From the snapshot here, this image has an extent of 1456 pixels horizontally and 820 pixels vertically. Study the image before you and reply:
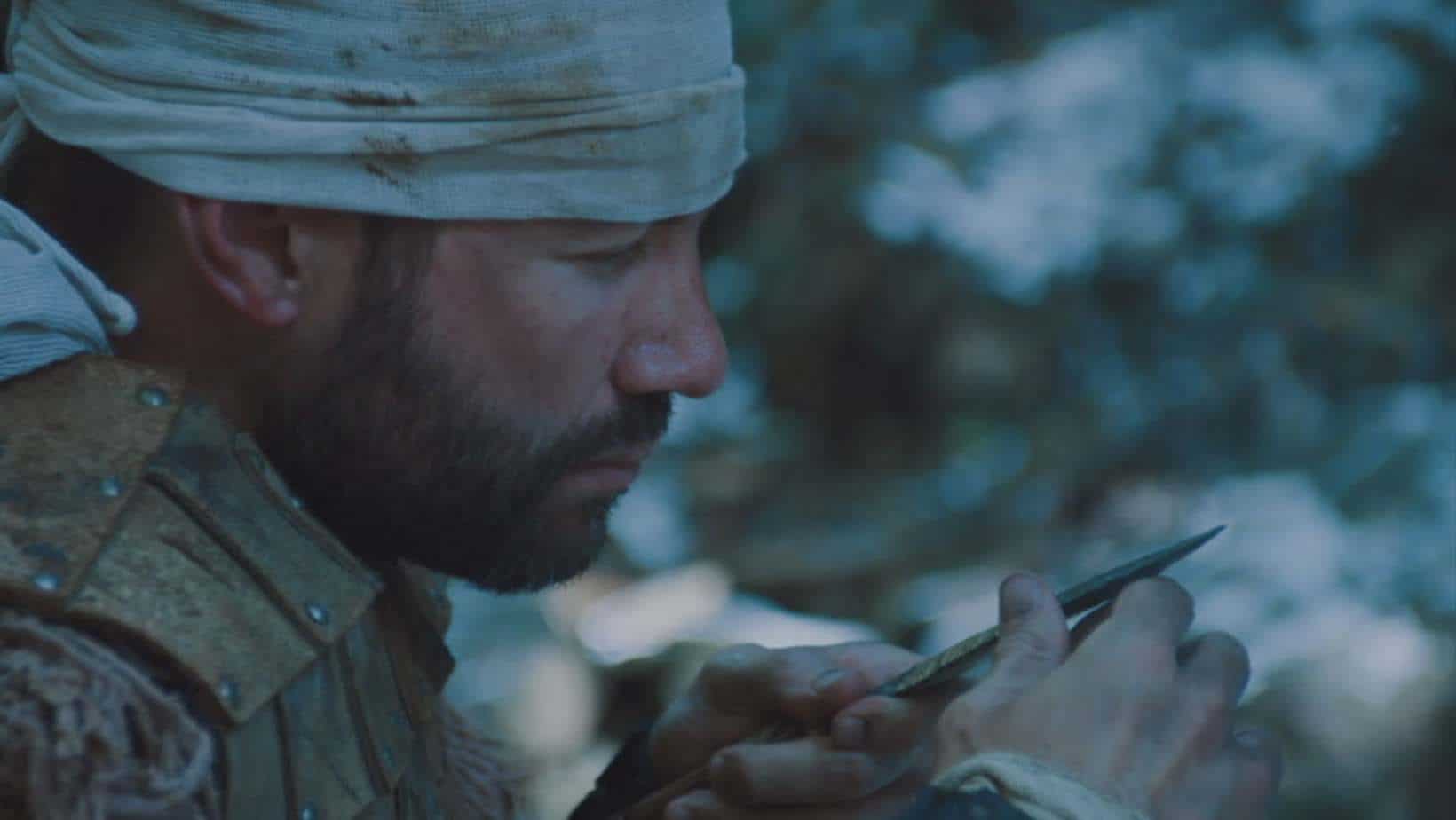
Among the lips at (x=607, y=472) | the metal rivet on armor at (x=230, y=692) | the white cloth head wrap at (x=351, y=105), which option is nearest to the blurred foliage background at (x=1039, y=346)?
the lips at (x=607, y=472)

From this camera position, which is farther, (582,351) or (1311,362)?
(1311,362)

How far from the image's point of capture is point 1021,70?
5719mm

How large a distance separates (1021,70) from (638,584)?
5.74 ft

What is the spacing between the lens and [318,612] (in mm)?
1781

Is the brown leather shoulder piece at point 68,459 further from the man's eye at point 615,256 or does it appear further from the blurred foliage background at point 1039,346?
the blurred foliage background at point 1039,346

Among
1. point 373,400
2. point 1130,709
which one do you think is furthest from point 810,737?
point 373,400

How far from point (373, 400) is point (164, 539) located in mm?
280

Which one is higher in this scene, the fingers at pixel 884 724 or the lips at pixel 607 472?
the lips at pixel 607 472

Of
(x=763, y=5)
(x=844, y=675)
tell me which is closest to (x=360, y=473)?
(x=844, y=675)

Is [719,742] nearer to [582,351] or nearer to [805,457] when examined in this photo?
[582,351]

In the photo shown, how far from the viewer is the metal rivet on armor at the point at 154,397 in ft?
5.82

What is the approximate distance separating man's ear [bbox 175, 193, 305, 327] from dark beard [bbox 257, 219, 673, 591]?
6cm

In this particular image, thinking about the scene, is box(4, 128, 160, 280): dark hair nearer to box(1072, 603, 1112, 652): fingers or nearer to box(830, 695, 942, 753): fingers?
box(830, 695, 942, 753): fingers

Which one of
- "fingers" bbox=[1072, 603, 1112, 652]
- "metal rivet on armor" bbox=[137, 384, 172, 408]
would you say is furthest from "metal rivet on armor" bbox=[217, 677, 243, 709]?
"fingers" bbox=[1072, 603, 1112, 652]
